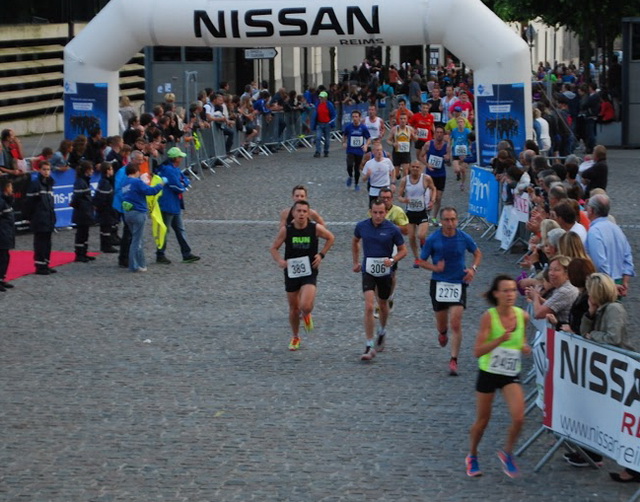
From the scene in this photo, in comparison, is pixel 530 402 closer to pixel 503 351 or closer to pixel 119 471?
pixel 503 351

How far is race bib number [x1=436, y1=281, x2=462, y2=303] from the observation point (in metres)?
12.9

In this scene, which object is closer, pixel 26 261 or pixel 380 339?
pixel 380 339

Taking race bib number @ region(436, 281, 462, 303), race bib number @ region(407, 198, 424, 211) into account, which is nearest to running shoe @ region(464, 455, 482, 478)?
race bib number @ region(436, 281, 462, 303)

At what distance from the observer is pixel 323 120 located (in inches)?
1319

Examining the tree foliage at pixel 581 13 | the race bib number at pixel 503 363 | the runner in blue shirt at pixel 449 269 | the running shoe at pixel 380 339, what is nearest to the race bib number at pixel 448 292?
the runner in blue shirt at pixel 449 269

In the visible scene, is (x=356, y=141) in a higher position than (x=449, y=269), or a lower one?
higher

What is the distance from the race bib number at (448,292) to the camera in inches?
509

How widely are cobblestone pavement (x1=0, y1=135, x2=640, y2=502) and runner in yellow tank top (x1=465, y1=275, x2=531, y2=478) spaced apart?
22 cm

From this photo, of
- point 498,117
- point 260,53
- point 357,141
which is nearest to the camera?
point 498,117

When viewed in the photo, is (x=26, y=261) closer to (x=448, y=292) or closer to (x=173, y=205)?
(x=173, y=205)

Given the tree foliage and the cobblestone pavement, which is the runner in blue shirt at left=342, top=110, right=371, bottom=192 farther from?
the tree foliage

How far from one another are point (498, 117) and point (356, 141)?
4.52m

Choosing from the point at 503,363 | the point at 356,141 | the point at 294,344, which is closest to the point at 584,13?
the point at 356,141

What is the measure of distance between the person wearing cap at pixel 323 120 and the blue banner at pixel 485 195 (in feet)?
37.7
